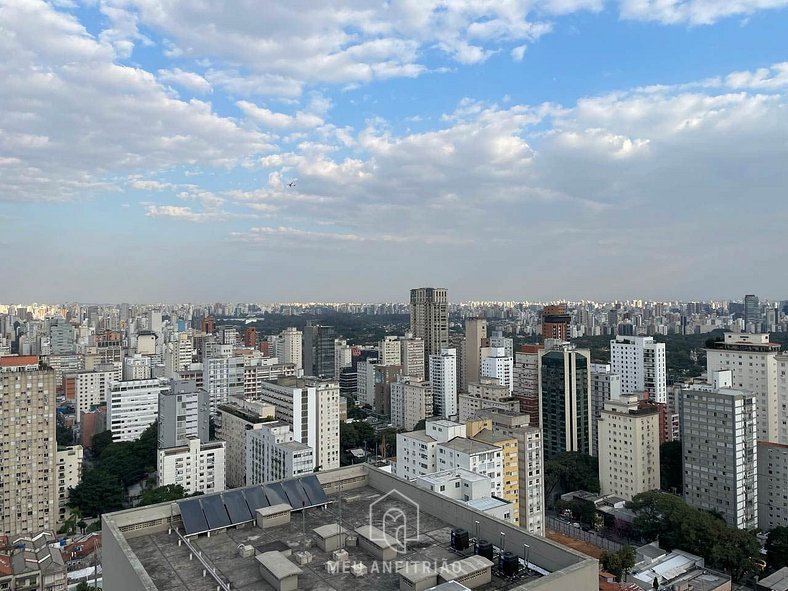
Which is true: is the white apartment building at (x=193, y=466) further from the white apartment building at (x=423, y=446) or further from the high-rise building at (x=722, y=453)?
the high-rise building at (x=722, y=453)

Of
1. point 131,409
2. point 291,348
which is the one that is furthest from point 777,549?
point 291,348

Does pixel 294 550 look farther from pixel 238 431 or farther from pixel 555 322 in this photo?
pixel 555 322

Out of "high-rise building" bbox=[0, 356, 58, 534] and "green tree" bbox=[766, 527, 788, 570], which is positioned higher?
"high-rise building" bbox=[0, 356, 58, 534]

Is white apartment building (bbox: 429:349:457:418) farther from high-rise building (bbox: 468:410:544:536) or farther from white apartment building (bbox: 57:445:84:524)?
white apartment building (bbox: 57:445:84:524)

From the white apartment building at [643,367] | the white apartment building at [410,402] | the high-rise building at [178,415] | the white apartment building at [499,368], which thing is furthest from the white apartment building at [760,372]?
the high-rise building at [178,415]

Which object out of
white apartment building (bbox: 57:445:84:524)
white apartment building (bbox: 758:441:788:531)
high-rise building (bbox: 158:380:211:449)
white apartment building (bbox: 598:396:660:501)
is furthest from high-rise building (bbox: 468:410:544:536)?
white apartment building (bbox: 57:445:84:524)
